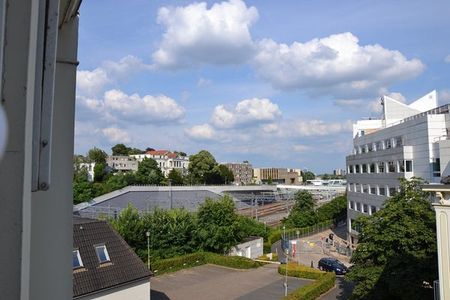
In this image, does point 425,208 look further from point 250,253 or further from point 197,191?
point 197,191

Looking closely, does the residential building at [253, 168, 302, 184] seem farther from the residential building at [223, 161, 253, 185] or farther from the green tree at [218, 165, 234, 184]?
the green tree at [218, 165, 234, 184]

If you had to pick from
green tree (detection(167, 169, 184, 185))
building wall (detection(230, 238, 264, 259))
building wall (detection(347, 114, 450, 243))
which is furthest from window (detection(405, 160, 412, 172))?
green tree (detection(167, 169, 184, 185))

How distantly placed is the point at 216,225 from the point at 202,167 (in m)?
65.0

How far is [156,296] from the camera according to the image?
23.6 metres

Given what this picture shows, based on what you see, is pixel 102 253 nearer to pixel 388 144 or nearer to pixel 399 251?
pixel 399 251

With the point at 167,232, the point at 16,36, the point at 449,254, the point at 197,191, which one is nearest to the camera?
the point at 16,36

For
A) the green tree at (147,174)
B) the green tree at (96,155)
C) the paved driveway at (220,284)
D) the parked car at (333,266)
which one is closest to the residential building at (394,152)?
the parked car at (333,266)

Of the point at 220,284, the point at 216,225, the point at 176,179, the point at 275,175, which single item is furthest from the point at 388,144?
the point at 275,175

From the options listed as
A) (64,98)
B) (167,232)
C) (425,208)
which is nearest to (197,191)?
(167,232)

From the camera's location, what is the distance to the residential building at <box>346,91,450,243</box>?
33094 mm

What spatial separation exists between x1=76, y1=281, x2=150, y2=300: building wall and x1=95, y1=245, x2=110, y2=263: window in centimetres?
147

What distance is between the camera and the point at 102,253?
1784cm

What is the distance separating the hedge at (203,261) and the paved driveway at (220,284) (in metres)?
0.55

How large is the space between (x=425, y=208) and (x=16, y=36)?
19.8 metres
